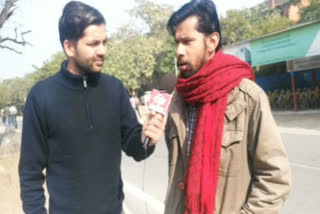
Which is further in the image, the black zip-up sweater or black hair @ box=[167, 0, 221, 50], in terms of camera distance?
the black zip-up sweater

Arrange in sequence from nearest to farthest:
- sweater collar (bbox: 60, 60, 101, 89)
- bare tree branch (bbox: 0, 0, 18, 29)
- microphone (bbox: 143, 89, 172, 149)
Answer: microphone (bbox: 143, 89, 172, 149)
sweater collar (bbox: 60, 60, 101, 89)
bare tree branch (bbox: 0, 0, 18, 29)

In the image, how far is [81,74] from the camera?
6.82 feet

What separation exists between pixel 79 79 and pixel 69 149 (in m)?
0.41

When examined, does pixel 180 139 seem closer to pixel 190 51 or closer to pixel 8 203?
pixel 190 51

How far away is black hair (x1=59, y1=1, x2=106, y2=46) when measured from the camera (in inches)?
78.5

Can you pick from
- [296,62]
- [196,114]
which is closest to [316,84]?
[296,62]

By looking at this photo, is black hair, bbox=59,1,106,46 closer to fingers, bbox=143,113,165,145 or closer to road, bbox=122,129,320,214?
fingers, bbox=143,113,165,145

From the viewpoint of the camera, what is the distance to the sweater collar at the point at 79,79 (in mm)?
2047

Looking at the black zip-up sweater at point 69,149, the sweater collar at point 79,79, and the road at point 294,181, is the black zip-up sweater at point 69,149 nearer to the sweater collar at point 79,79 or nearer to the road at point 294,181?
the sweater collar at point 79,79

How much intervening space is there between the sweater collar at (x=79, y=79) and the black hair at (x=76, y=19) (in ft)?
0.65

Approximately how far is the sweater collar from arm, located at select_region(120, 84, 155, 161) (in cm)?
20

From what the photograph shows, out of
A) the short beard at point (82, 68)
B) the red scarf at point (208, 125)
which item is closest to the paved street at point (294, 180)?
the short beard at point (82, 68)

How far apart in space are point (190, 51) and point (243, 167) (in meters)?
0.62

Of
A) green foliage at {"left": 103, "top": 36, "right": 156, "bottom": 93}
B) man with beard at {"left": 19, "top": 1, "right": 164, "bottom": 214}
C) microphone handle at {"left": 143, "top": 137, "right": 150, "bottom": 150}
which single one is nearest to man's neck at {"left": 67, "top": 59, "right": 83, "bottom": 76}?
man with beard at {"left": 19, "top": 1, "right": 164, "bottom": 214}
